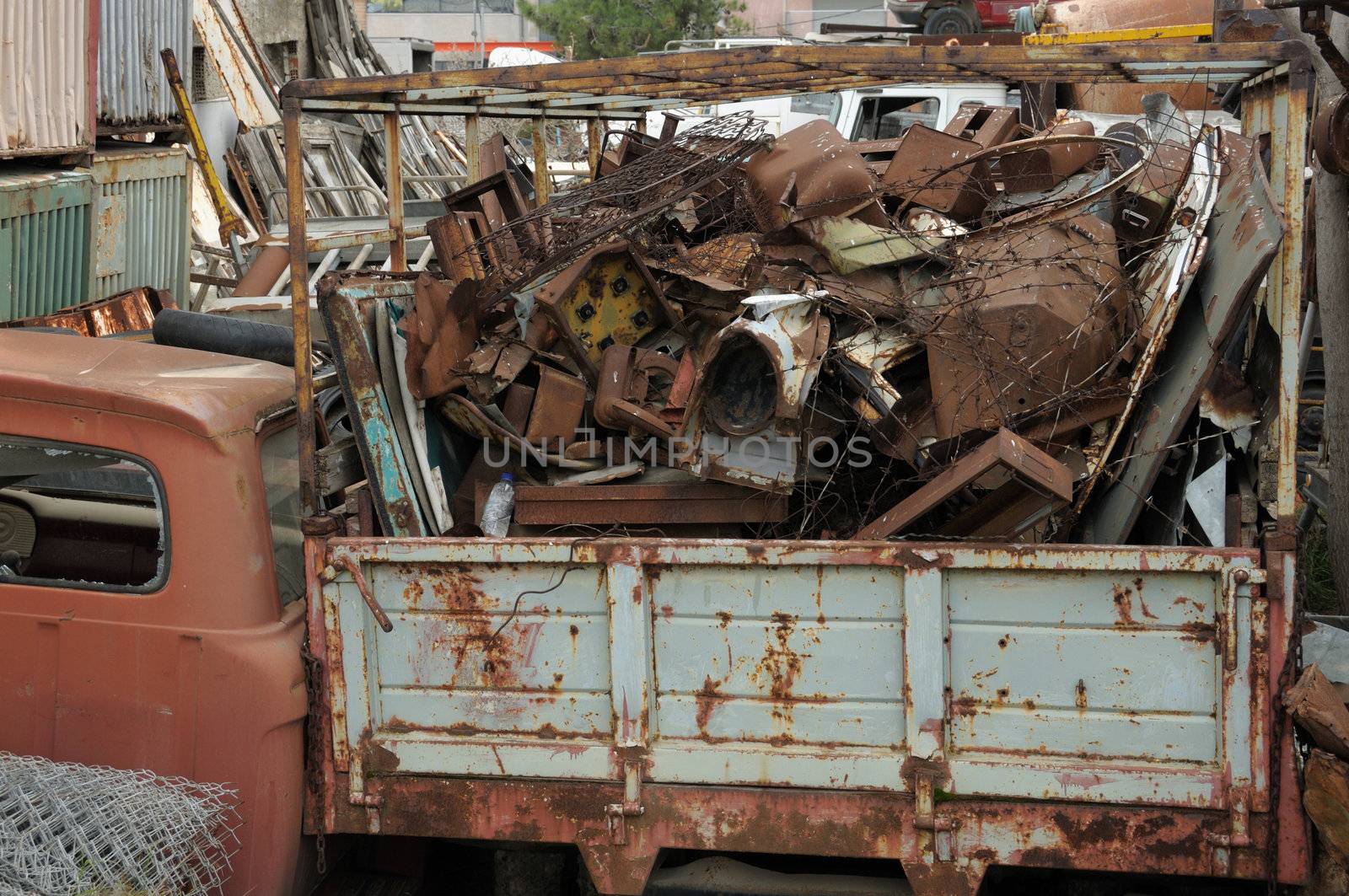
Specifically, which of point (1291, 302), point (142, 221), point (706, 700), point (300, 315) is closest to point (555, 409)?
point (300, 315)

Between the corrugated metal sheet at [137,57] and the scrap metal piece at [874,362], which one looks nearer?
the scrap metal piece at [874,362]

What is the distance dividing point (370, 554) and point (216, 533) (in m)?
0.37

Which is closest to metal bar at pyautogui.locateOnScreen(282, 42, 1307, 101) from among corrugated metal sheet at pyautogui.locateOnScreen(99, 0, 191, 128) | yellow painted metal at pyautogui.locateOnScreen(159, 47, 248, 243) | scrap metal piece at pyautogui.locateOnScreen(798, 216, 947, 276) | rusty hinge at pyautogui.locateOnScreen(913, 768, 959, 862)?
scrap metal piece at pyautogui.locateOnScreen(798, 216, 947, 276)

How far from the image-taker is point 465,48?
130 ft

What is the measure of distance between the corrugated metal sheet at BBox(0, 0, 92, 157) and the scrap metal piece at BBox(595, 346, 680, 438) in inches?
212

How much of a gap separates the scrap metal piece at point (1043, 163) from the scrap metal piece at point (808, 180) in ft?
1.85

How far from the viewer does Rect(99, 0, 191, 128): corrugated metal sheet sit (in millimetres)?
9242

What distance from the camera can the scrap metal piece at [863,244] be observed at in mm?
3758

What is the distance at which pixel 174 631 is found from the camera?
2.97 m

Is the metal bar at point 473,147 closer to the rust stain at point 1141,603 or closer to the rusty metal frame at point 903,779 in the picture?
the rusty metal frame at point 903,779

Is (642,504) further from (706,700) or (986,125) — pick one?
(986,125)

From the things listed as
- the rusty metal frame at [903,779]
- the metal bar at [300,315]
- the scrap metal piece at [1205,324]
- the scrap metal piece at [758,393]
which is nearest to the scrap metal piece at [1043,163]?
the scrap metal piece at [1205,324]

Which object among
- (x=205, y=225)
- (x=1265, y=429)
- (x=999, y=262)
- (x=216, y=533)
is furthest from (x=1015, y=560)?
(x=205, y=225)

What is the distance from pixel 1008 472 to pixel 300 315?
1852 millimetres
